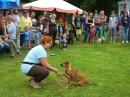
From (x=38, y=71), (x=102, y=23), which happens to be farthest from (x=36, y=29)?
(x=38, y=71)

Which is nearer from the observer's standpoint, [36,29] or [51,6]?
[36,29]

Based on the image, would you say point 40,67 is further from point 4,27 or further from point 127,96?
point 4,27

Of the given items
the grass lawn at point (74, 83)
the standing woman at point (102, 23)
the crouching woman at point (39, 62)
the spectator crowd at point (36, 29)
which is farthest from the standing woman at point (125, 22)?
the crouching woman at point (39, 62)

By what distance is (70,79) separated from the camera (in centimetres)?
610

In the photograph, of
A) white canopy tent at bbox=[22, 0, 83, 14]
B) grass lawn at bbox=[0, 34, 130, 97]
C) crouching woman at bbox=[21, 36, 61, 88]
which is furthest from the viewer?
white canopy tent at bbox=[22, 0, 83, 14]

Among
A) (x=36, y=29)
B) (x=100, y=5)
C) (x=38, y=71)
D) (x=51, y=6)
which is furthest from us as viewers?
(x=100, y=5)

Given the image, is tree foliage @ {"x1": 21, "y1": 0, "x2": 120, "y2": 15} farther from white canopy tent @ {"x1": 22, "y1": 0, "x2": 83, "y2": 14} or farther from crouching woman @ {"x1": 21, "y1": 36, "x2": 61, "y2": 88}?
crouching woman @ {"x1": 21, "y1": 36, "x2": 61, "y2": 88}

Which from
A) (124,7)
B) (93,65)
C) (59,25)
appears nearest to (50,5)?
(59,25)

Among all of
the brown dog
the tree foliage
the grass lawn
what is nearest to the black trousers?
the grass lawn

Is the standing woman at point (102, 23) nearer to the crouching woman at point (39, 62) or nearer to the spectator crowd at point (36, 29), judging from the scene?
the spectator crowd at point (36, 29)

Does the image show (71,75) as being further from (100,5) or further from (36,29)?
(100,5)

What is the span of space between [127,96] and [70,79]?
1279 mm

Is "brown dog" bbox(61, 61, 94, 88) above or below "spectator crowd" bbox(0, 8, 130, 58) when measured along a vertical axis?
below

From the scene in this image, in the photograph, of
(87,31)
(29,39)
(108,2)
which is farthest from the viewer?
(108,2)
